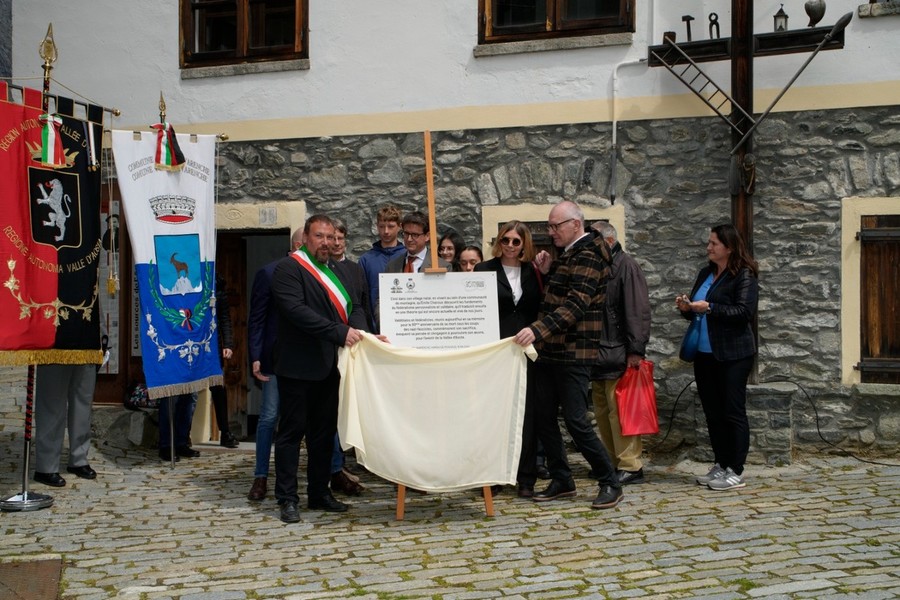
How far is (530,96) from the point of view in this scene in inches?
340

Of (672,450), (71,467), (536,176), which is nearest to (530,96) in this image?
(536,176)

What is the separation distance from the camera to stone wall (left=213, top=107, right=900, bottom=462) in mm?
A: 7891

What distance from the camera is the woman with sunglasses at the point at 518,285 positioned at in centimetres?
659

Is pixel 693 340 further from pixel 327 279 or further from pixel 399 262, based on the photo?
pixel 327 279

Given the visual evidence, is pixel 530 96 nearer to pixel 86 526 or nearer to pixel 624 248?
pixel 624 248

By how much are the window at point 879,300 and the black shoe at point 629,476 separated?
6.71 feet

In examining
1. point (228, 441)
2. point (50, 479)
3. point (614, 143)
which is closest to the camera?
point (50, 479)

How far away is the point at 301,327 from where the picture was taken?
241 inches

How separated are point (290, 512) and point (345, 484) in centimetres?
88

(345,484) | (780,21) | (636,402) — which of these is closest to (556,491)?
(636,402)

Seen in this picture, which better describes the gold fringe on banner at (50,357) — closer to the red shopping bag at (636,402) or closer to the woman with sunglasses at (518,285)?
the woman with sunglasses at (518,285)

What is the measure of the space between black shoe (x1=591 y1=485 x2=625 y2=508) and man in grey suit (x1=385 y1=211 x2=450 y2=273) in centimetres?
184

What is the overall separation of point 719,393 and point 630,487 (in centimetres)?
84

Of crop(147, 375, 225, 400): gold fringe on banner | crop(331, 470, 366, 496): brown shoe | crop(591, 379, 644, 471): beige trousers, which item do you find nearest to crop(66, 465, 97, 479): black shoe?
crop(147, 375, 225, 400): gold fringe on banner
